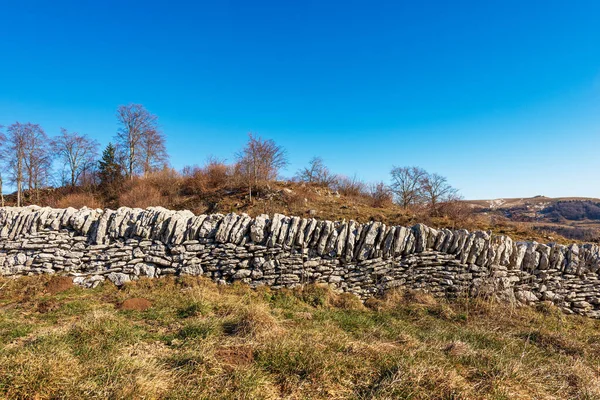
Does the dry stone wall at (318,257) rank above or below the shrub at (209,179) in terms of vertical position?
below

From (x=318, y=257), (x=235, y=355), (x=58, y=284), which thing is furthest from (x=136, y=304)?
(x=318, y=257)

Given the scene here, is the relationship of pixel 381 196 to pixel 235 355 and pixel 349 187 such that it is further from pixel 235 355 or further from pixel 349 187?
pixel 235 355

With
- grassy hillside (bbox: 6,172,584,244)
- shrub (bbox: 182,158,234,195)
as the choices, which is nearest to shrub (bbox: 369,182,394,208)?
grassy hillside (bbox: 6,172,584,244)

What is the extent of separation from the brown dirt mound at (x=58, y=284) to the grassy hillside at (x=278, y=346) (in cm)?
4

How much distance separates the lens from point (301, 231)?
25.0 feet

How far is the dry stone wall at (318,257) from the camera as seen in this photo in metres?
7.52

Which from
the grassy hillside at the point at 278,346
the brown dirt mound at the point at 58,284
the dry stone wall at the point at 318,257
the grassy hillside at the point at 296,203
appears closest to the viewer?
the grassy hillside at the point at 278,346

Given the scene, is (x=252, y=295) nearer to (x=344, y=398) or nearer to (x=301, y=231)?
(x=301, y=231)

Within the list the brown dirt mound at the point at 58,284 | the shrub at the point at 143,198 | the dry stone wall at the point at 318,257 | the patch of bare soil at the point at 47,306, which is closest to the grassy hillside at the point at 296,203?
the shrub at the point at 143,198

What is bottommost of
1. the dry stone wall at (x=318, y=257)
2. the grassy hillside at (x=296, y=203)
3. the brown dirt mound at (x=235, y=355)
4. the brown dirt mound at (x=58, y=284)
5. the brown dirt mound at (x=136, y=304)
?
the brown dirt mound at (x=136, y=304)

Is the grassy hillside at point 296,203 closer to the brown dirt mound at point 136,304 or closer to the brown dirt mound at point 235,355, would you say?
the brown dirt mound at point 136,304

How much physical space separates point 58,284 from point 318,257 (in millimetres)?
6751

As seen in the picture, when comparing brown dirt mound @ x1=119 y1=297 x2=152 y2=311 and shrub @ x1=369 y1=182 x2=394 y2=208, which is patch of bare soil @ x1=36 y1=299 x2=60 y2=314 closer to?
brown dirt mound @ x1=119 y1=297 x2=152 y2=311

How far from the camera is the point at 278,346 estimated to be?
407 cm
